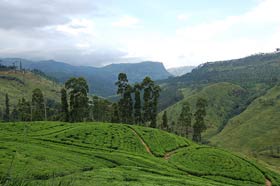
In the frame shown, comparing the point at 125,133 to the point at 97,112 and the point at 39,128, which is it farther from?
the point at 97,112

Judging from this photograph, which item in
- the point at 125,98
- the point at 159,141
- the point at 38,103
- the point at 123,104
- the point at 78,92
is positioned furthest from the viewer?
the point at 38,103

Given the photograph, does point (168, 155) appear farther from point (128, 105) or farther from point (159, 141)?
point (128, 105)

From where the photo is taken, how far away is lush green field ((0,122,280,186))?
4509cm

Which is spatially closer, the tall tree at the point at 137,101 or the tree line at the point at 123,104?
the tree line at the point at 123,104

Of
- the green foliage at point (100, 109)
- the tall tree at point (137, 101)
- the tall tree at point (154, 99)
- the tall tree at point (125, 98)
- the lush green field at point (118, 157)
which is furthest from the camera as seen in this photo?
the green foliage at point (100, 109)

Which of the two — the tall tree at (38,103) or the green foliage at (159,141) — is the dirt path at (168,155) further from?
the tall tree at (38,103)

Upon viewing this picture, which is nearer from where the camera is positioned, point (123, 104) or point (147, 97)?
point (147, 97)

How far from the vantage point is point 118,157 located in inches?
2351

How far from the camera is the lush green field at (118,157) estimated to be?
45.1 m

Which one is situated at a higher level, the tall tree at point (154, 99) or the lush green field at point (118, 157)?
the tall tree at point (154, 99)

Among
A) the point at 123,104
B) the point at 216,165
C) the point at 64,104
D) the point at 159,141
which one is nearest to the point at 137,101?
the point at 123,104

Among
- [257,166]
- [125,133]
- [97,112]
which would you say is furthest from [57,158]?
[97,112]

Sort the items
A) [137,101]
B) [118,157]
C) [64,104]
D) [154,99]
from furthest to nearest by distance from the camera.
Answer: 1. [154,99]
2. [137,101]
3. [64,104]
4. [118,157]

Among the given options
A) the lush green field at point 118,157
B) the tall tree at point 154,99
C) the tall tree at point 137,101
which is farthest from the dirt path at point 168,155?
the tall tree at point 154,99
